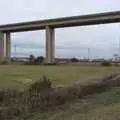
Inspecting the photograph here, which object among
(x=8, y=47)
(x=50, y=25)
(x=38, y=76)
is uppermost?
(x=50, y=25)

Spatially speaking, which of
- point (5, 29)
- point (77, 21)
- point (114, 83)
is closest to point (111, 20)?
point (77, 21)

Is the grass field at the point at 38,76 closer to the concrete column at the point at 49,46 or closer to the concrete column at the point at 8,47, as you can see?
the concrete column at the point at 49,46

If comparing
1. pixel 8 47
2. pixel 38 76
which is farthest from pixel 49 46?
pixel 38 76

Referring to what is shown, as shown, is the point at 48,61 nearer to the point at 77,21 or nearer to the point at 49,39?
the point at 49,39

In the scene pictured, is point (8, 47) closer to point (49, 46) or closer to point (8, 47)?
point (8, 47)

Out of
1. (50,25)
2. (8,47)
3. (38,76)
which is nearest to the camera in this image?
(38,76)

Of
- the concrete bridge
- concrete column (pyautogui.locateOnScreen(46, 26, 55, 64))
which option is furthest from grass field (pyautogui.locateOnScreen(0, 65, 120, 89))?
concrete column (pyautogui.locateOnScreen(46, 26, 55, 64))

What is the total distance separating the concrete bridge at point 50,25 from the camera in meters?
104

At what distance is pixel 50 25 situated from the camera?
116 metres

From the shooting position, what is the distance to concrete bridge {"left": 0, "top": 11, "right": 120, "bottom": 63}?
341 ft

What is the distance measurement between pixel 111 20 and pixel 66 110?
8792 cm

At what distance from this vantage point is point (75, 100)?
862 inches

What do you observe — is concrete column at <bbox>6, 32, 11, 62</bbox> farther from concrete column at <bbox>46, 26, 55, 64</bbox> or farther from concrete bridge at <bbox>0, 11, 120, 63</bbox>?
concrete column at <bbox>46, 26, 55, 64</bbox>

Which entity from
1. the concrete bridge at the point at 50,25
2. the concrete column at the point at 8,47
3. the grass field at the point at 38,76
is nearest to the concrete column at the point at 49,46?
the concrete bridge at the point at 50,25
